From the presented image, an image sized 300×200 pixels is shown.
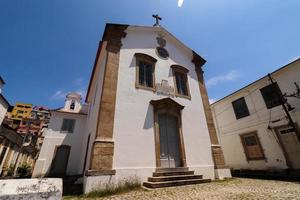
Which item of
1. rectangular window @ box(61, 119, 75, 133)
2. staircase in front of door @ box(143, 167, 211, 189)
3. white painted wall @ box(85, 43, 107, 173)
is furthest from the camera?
rectangular window @ box(61, 119, 75, 133)

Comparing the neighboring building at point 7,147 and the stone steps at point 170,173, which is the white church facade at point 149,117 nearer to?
the stone steps at point 170,173

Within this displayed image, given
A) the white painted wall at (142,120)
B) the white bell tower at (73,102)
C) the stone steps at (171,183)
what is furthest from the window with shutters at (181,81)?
the white bell tower at (73,102)

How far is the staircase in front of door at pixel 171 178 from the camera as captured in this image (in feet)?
20.0

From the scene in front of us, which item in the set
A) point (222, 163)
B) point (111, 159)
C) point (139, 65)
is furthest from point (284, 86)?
point (111, 159)

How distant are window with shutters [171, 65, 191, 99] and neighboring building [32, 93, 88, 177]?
8876 mm

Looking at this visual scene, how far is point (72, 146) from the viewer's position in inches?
593

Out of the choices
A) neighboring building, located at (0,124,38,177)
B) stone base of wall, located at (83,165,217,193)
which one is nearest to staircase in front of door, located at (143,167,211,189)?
stone base of wall, located at (83,165,217,193)

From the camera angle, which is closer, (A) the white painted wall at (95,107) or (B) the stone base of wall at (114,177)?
(B) the stone base of wall at (114,177)

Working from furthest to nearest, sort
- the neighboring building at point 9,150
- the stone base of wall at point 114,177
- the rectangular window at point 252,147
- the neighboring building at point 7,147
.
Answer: the neighboring building at point 9,150
the neighboring building at point 7,147
the rectangular window at point 252,147
the stone base of wall at point 114,177

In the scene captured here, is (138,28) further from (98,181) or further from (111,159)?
(98,181)

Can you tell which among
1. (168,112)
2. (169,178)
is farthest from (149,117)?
(169,178)

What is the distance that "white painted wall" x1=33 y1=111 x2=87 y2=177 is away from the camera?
13.7m

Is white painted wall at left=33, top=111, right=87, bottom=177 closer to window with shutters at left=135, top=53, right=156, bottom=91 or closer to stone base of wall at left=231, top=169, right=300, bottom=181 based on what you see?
window with shutters at left=135, top=53, right=156, bottom=91

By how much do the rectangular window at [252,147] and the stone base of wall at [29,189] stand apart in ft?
51.6
